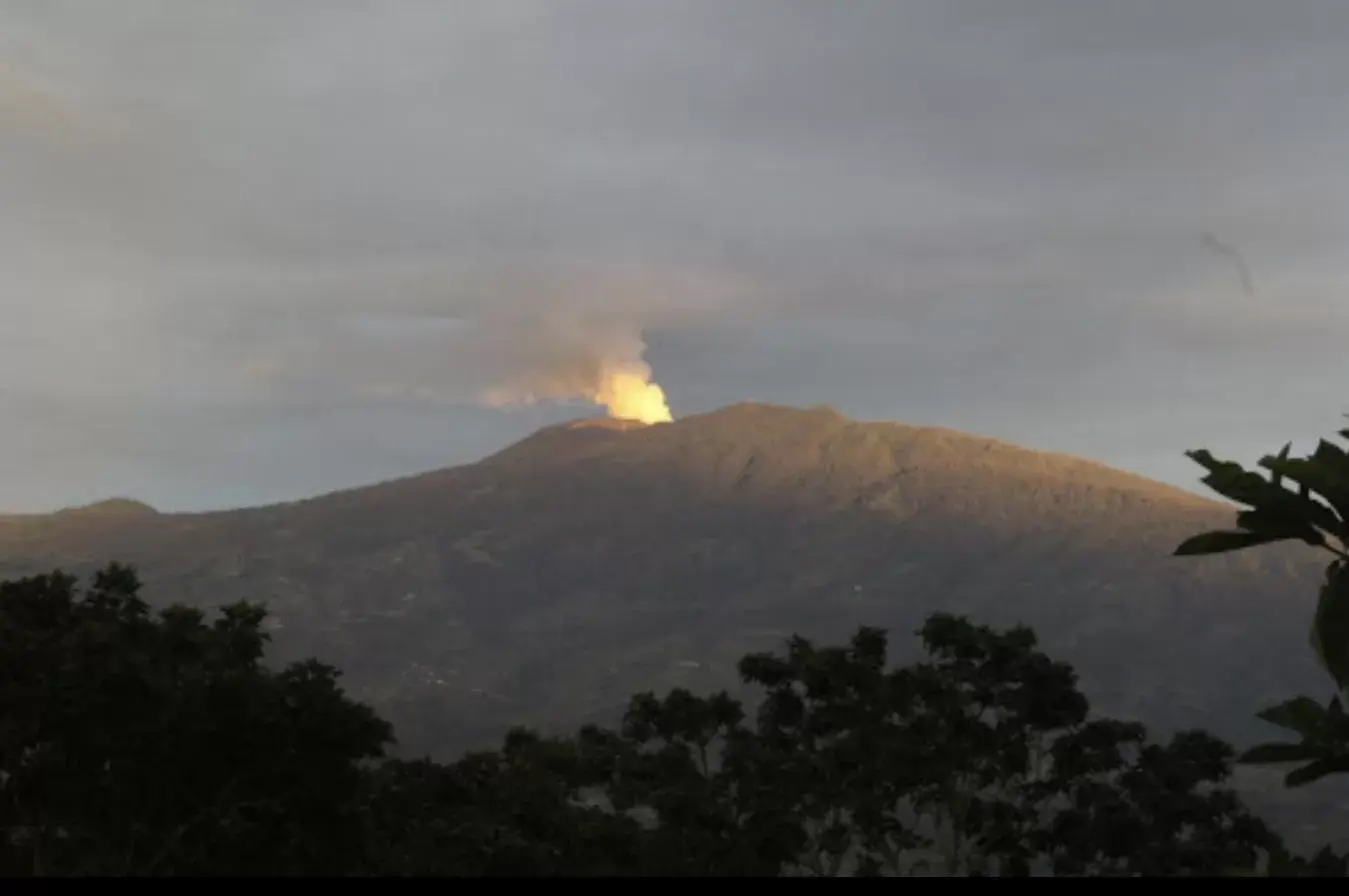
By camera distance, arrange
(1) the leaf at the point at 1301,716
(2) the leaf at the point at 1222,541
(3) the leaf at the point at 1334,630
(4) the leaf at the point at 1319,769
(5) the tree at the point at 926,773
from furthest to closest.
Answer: (5) the tree at the point at 926,773 < (2) the leaf at the point at 1222,541 < (1) the leaf at the point at 1301,716 < (4) the leaf at the point at 1319,769 < (3) the leaf at the point at 1334,630

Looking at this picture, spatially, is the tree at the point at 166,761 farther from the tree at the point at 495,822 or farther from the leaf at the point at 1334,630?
the leaf at the point at 1334,630

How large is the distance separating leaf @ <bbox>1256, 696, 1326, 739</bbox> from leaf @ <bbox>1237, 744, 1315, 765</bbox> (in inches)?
4.3

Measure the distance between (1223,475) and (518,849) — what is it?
36.0m

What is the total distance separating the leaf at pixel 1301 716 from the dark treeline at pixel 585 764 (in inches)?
0.6

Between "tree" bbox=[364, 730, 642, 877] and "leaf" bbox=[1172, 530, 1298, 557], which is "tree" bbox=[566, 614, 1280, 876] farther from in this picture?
"leaf" bbox=[1172, 530, 1298, 557]

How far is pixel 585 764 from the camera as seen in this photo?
185ft

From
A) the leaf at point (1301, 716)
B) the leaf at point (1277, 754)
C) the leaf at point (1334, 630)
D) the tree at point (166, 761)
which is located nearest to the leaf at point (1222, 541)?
the leaf at point (1334, 630)

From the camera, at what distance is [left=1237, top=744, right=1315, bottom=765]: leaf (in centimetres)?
939

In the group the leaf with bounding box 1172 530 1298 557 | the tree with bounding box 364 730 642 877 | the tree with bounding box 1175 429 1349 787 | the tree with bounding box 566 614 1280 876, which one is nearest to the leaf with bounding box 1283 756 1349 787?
the tree with bounding box 1175 429 1349 787

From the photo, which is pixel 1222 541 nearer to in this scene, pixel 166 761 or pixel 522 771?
pixel 166 761

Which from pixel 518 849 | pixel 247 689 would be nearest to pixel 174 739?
pixel 247 689

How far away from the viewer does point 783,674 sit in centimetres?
5838

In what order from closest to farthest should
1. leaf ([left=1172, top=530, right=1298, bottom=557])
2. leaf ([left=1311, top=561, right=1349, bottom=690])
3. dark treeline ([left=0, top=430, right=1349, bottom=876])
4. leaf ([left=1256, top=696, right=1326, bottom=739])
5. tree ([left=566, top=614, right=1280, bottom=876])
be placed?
leaf ([left=1311, top=561, right=1349, bottom=690])
leaf ([left=1256, top=696, right=1326, bottom=739])
leaf ([left=1172, top=530, right=1298, bottom=557])
dark treeline ([left=0, top=430, right=1349, bottom=876])
tree ([left=566, top=614, right=1280, bottom=876])

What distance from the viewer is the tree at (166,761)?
32656 mm
